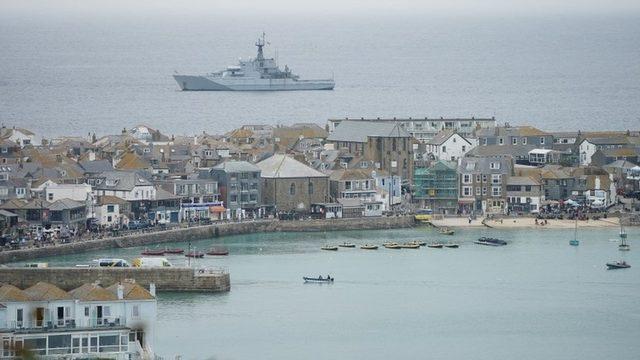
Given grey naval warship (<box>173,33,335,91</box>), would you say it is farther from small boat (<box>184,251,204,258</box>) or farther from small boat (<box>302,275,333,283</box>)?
small boat (<box>302,275,333,283</box>)

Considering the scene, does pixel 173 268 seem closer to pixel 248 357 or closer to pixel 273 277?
pixel 273 277

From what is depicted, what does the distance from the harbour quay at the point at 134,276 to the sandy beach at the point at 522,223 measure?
1178 centimetres

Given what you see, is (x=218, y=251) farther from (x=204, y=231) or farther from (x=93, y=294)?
(x=93, y=294)

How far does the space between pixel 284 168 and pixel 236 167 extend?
49.2 inches

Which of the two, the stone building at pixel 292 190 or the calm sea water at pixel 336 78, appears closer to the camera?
the stone building at pixel 292 190

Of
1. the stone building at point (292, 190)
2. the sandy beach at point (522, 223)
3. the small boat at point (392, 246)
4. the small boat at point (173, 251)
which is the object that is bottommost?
the small boat at point (173, 251)

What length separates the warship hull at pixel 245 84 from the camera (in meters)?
98.8

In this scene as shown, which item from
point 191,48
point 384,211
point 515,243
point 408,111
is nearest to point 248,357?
point 515,243

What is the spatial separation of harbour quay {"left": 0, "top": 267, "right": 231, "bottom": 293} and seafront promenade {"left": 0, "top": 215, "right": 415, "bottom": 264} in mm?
3586

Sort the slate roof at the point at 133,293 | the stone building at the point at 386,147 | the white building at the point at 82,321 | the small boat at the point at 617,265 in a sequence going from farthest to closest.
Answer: the stone building at the point at 386,147
the small boat at the point at 617,265
the slate roof at the point at 133,293
the white building at the point at 82,321

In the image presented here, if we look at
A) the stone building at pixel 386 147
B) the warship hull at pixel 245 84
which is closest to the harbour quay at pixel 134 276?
the stone building at pixel 386 147

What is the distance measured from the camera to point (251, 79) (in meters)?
98.7

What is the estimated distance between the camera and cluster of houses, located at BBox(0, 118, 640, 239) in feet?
143

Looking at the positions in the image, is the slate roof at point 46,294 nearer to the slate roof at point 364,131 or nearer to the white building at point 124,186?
the white building at point 124,186
